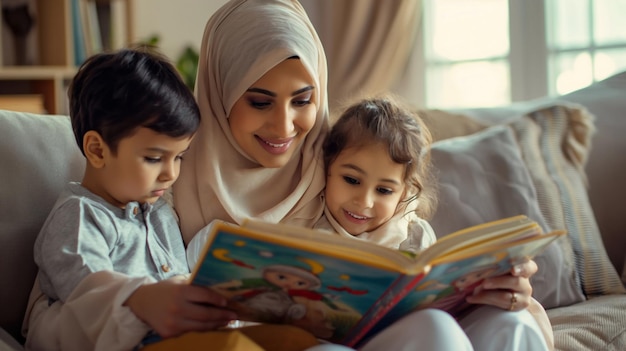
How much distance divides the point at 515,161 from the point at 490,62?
1.88m

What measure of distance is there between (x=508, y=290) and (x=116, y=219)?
0.68 metres

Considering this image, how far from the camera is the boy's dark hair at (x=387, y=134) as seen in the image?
1658 mm

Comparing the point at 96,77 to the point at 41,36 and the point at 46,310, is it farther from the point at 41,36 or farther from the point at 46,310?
the point at 41,36

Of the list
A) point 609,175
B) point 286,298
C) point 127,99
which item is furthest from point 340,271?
point 609,175

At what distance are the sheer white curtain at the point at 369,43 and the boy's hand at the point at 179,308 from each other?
2.63 meters

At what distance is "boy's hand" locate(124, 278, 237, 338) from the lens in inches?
46.1

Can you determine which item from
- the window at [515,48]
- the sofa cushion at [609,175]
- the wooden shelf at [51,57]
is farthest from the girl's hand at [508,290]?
the wooden shelf at [51,57]

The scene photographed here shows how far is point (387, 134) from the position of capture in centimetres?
166

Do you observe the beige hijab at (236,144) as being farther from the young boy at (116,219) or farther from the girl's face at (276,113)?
the young boy at (116,219)

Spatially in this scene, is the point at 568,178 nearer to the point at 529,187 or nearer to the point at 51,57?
the point at 529,187

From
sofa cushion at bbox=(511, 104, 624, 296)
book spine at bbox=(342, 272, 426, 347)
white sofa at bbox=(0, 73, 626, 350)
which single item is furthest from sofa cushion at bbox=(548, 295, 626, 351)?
book spine at bbox=(342, 272, 426, 347)

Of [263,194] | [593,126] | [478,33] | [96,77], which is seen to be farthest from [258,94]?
Answer: [478,33]

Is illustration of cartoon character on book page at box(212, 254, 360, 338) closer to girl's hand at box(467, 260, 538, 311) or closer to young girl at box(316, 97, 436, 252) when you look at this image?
girl's hand at box(467, 260, 538, 311)

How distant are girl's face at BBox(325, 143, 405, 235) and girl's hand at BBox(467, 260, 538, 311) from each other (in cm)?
34
